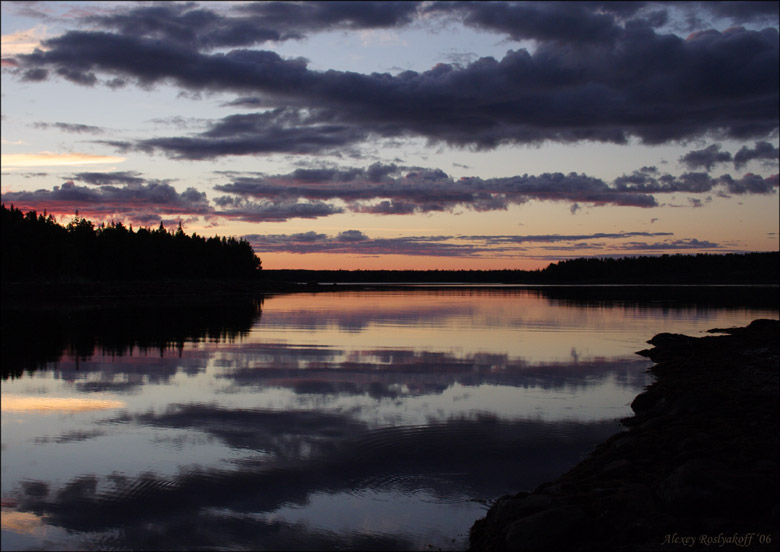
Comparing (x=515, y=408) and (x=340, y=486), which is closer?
(x=340, y=486)

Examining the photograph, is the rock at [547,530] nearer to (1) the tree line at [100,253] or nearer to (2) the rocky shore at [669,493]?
(2) the rocky shore at [669,493]

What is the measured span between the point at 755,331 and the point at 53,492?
39.3 meters

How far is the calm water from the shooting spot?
10.7 metres

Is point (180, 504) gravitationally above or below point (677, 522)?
below

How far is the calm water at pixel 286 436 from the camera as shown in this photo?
10703 mm

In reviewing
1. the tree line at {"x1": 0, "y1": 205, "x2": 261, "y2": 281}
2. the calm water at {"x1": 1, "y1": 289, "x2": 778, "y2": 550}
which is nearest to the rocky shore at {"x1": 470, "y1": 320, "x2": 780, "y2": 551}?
the calm water at {"x1": 1, "y1": 289, "x2": 778, "y2": 550}

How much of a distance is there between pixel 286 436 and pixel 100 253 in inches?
5068

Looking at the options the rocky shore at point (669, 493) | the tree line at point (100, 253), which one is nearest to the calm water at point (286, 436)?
the rocky shore at point (669, 493)

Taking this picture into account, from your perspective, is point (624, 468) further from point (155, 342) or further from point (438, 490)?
point (155, 342)

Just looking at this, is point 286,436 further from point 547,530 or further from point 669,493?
point 669,493

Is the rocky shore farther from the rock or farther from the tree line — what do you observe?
the tree line

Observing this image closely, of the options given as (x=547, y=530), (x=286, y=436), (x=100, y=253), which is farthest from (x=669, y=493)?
(x=100, y=253)

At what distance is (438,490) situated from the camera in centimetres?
1241

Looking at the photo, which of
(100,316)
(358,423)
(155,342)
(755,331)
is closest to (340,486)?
(358,423)
